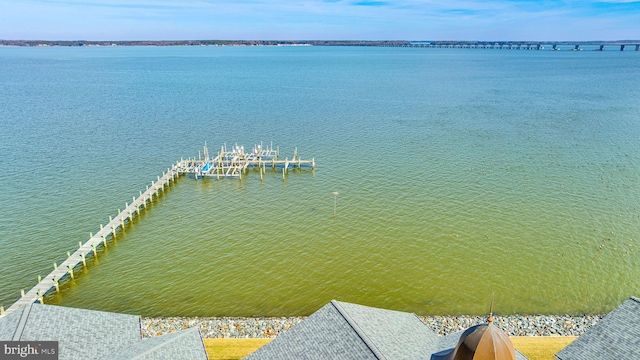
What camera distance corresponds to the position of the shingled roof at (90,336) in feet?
55.4

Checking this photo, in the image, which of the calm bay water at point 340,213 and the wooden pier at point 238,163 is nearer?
the calm bay water at point 340,213

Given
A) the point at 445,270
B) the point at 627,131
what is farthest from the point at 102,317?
the point at 627,131

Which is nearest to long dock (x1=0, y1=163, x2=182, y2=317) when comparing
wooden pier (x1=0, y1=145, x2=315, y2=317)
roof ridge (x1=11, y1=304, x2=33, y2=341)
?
wooden pier (x1=0, y1=145, x2=315, y2=317)

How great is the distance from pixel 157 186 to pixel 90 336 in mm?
29539

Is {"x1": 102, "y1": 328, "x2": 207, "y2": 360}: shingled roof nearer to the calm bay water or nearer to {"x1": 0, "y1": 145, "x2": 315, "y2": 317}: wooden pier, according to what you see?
the calm bay water

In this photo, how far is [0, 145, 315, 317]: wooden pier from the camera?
2888cm

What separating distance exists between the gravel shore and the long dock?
8149 mm

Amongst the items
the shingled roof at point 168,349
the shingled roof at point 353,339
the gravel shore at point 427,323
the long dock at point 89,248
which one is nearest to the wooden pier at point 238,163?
the long dock at point 89,248

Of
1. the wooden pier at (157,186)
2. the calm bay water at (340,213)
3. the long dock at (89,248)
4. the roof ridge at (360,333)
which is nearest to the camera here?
the roof ridge at (360,333)

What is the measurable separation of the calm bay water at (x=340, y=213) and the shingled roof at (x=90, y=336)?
8.90m

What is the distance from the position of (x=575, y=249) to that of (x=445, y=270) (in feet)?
38.8

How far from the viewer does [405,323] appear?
1995 centimetres

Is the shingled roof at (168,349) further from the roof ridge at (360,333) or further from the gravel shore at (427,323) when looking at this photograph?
the gravel shore at (427,323)

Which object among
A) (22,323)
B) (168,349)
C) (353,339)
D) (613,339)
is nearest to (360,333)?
(353,339)
